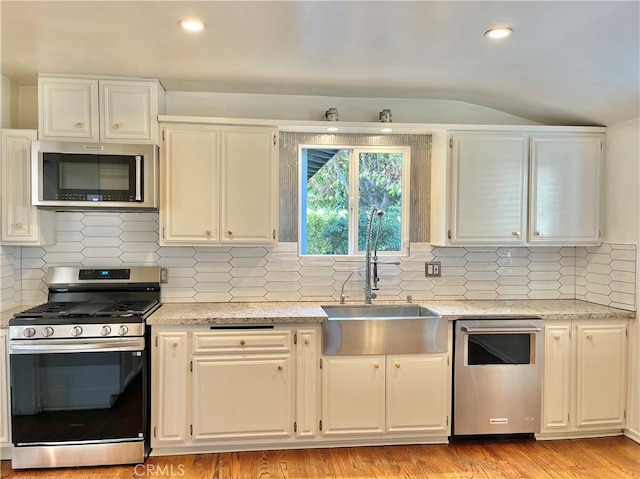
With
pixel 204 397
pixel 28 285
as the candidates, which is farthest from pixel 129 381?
pixel 28 285

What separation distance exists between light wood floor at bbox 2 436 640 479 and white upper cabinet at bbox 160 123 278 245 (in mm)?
1390

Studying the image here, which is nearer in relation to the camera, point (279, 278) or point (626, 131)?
point (626, 131)

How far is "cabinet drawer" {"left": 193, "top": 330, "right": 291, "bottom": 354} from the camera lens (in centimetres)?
271

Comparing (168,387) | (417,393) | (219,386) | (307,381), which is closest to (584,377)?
(417,393)

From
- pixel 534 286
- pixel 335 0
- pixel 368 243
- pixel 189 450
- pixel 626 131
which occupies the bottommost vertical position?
pixel 189 450

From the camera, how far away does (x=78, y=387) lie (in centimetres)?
258

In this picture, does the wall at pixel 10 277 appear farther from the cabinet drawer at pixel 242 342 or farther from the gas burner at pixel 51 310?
the cabinet drawer at pixel 242 342

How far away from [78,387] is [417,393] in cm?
208

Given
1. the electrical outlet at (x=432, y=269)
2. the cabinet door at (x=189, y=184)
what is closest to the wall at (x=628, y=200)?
the electrical outlet at (x=432, y=269)

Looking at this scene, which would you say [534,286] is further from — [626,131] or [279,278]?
[279,278]

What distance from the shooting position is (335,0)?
1.85 meters

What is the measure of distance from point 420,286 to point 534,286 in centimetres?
95

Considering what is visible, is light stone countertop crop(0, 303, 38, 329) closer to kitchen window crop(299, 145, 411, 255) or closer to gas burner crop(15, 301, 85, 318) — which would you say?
gas burner crop(15, 301, 85, 318)

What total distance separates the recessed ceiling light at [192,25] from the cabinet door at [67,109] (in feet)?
3.54
